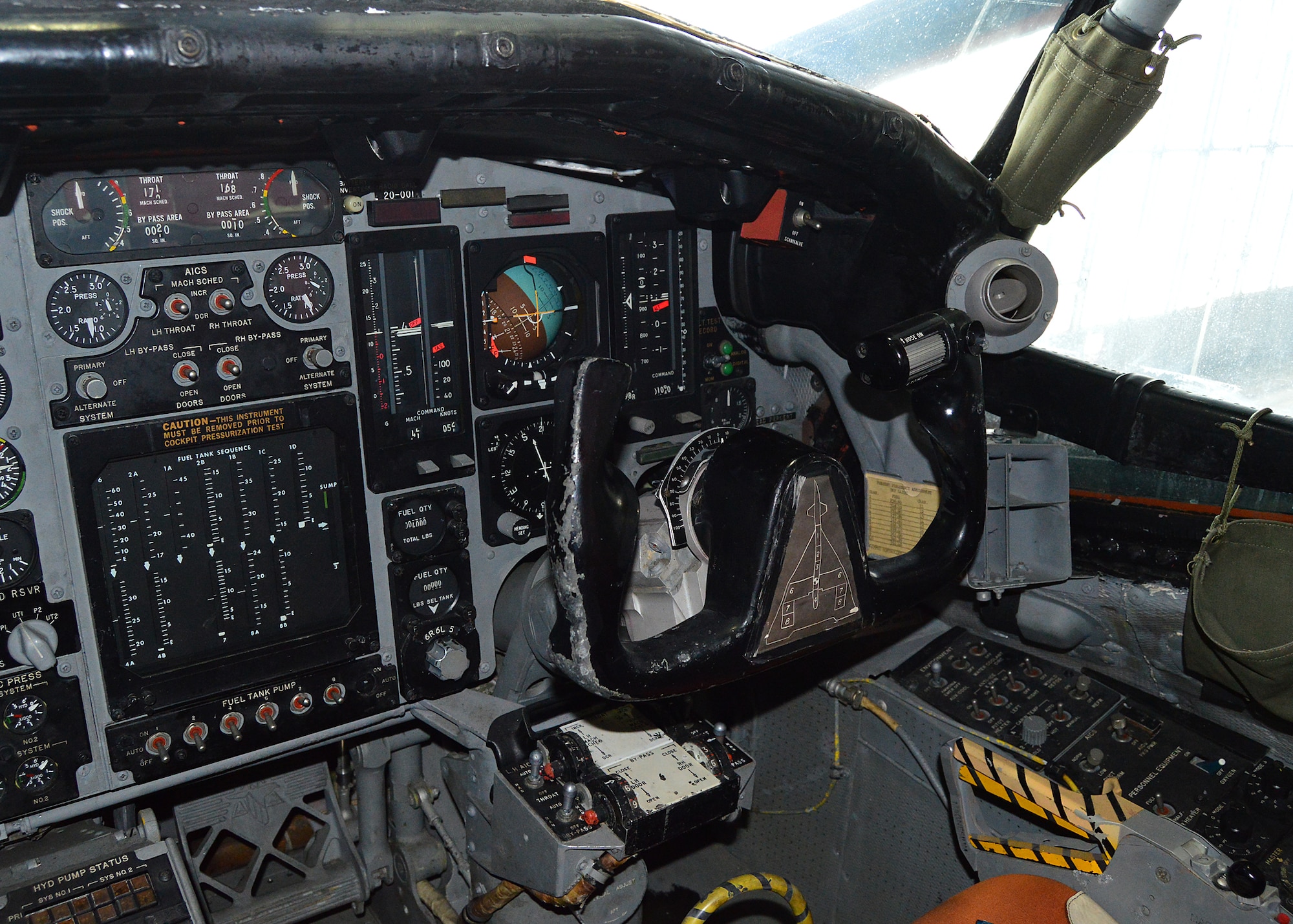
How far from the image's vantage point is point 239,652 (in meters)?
2.14

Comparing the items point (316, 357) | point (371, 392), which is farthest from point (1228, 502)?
point (316, 357)

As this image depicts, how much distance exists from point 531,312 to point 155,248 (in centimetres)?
78

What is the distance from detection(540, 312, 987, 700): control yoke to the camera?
1346 mm

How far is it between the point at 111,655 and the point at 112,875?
50 centimetres

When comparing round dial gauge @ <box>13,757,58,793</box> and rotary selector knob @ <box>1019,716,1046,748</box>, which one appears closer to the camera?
round dial gauge @ <box>13,757,58,793</box>

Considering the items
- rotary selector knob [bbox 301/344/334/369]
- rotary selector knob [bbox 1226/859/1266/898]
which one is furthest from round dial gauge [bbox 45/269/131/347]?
rotary selector knob [bbox 1226/859/1266/898]

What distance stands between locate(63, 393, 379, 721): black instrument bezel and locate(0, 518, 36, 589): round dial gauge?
0.08 m

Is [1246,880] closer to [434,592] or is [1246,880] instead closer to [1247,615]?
[1247,615]

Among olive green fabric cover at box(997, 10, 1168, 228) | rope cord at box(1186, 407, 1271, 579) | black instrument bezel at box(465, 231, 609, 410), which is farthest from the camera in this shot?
rope cord at box(1186, 407, 1271, 579)

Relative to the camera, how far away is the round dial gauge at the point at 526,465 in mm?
2369

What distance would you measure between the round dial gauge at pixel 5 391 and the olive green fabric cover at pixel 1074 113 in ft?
6.22

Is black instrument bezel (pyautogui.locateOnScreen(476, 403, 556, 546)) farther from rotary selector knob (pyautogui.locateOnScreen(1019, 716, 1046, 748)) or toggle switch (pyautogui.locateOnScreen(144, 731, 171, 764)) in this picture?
rotary selector knob (pyautogui.locateOnScreen(1019, 716, 1046, 748))

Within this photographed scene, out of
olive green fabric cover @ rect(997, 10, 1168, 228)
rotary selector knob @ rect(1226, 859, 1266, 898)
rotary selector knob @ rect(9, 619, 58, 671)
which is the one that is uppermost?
olive green fabric cover @ rect(997, 10, 1168, 228)

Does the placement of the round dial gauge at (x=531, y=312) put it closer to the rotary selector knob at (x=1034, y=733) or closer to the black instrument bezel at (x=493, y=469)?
the black instrument bezel at (x=493, y=469)
